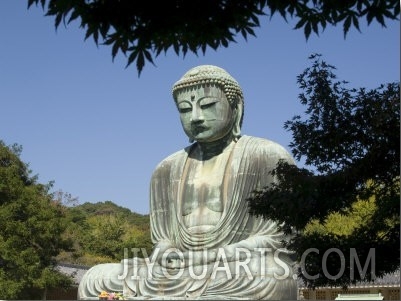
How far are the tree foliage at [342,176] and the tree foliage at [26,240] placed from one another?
13.7 meters

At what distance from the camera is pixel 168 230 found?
1134 centimetres

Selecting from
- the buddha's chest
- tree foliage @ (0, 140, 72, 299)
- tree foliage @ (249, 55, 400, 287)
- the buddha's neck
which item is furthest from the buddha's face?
tree foliage @ (0, 140, 72, 299)

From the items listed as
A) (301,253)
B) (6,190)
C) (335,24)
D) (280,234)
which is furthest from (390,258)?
(6,190)

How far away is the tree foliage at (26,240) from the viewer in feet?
Result: 64.0

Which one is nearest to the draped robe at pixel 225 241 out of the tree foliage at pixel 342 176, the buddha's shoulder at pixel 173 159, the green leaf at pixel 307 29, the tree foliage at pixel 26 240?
the buddha's shoulder at pixel 173 159

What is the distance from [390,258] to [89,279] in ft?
18.0

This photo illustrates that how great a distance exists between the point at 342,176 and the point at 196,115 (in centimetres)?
556

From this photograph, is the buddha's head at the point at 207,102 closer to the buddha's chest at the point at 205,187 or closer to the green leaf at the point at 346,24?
the buddha's chest at the point at 205,187

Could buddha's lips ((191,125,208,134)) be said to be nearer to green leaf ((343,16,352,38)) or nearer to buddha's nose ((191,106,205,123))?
buddha's nose ((191,106,205,123))

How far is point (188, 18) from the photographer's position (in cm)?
383

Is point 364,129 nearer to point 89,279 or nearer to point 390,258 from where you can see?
point 390,258

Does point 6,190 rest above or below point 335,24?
above

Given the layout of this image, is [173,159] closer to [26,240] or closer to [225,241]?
[225,241]

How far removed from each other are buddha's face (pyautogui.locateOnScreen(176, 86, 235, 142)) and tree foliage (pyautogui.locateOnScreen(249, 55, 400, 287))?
4.22m
